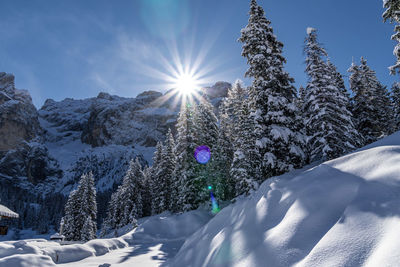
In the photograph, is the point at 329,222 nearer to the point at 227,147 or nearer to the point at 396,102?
the point at 227,147

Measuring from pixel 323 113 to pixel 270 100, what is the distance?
655 centimetres

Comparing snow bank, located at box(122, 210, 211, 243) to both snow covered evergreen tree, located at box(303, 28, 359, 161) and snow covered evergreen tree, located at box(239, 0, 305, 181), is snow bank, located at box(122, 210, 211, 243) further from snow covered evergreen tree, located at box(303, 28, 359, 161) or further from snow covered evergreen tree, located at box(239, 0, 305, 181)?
snow covered evergreen tree, located at box(303, 28, 359, 161)

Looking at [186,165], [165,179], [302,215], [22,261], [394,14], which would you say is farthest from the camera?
[165,179]

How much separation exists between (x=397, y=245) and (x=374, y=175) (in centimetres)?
218

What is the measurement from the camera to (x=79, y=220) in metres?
38.5

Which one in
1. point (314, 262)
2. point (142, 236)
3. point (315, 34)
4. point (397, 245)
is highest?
point (315, 34)

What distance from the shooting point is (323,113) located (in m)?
18.9

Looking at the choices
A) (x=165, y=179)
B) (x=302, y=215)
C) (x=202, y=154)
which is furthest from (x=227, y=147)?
(x=302, y=215)

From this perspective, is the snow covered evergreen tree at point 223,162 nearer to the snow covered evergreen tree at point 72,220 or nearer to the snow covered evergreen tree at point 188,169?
the snow covered evergreen tree at point 188,169

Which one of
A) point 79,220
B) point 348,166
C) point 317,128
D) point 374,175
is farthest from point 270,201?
point 79,220

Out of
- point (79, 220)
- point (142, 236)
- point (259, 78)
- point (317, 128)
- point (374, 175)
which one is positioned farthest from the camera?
point (79, 220)

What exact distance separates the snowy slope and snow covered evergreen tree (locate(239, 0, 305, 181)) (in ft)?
27.6

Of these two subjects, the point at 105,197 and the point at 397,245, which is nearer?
the point at 397,245

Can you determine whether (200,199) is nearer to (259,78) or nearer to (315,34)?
(259,78)
